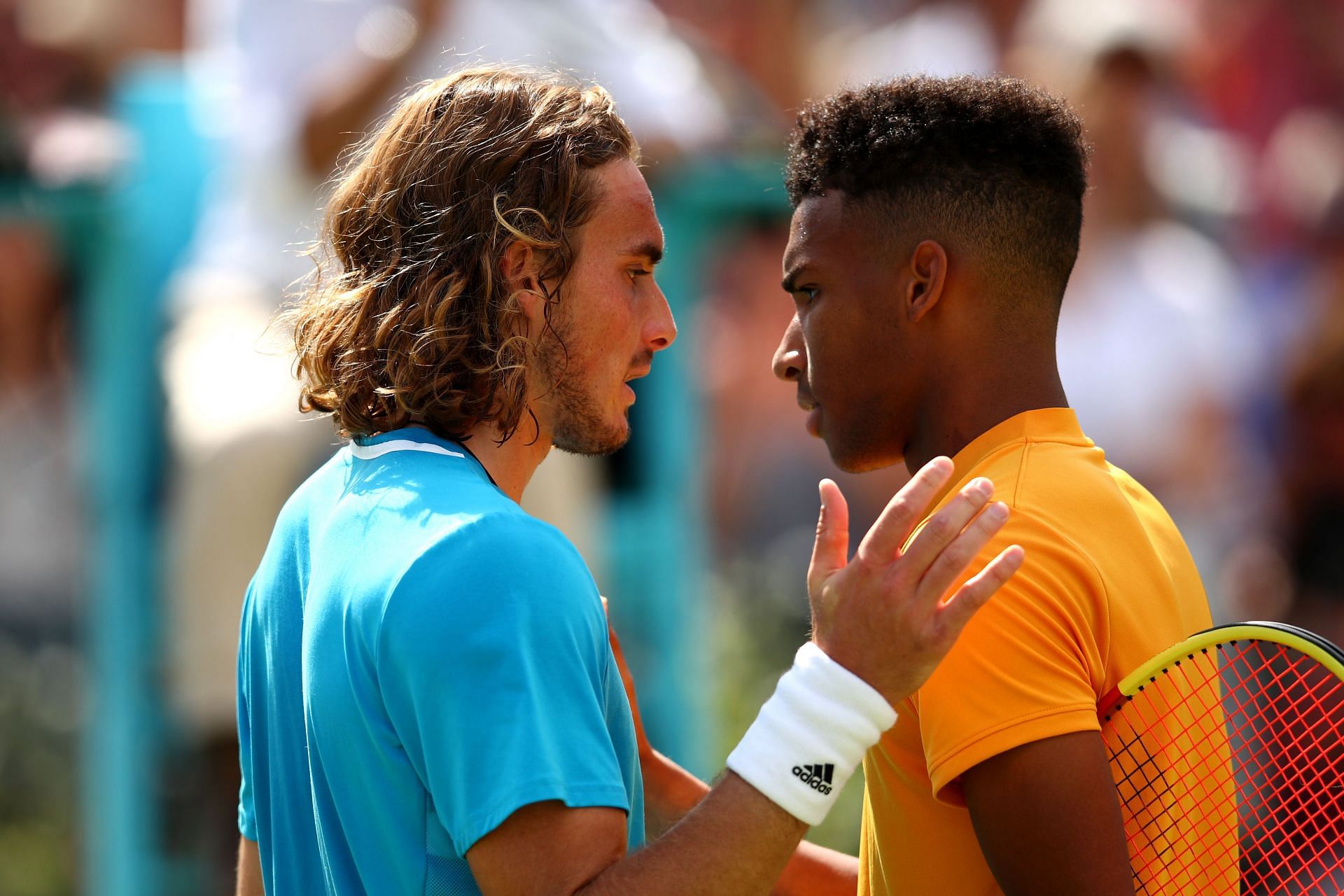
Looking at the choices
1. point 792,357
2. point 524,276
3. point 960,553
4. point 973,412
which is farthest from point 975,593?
point 524,276

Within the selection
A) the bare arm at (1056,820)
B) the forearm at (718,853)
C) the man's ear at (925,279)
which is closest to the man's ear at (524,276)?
the man's ear at (925,279)

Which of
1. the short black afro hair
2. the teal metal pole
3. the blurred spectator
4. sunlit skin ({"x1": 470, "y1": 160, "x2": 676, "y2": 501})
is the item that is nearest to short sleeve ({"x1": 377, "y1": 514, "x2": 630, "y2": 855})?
sunlit skin ({"x1": 470, "y1": 160, "x2": 676, "y2": 501})

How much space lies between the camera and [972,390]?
7.45 ft

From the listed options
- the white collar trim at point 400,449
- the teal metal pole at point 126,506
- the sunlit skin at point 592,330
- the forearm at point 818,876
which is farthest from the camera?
the teal metal pole at point 126,506

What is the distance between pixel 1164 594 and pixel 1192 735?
0.19 meters

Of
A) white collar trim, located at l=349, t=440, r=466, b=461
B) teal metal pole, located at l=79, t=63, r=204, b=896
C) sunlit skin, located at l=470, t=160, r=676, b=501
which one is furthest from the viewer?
teal metal pole, located at l=79, t=63, r=204, b=896

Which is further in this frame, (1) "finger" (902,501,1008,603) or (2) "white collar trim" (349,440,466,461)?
(2) "white collar trim" (349,440,466,461)

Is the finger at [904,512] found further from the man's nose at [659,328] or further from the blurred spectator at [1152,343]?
the blurred spectator at [1152,343]

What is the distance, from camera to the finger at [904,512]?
1.87 metres

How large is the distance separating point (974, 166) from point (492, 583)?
981mm

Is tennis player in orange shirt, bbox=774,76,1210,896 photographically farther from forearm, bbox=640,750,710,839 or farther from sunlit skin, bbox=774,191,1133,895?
forearm, bbox=640,750,710,839

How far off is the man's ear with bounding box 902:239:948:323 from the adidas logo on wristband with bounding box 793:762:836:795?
69 centimetres

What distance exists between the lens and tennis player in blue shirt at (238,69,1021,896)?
1858 mm

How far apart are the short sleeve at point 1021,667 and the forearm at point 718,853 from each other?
218 mm
